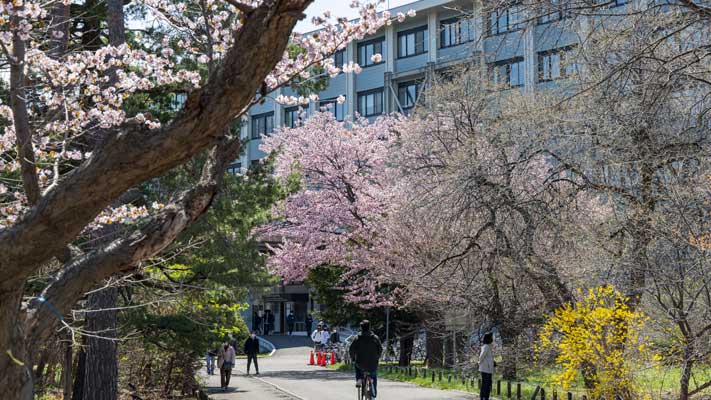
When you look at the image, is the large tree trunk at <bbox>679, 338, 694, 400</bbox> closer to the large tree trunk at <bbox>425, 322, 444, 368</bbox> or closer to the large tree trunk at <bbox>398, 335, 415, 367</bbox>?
the large tree trunk at <bbox>425, 322, 444, 368</bbox>

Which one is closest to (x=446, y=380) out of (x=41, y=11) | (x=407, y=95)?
(x=41, y=11)

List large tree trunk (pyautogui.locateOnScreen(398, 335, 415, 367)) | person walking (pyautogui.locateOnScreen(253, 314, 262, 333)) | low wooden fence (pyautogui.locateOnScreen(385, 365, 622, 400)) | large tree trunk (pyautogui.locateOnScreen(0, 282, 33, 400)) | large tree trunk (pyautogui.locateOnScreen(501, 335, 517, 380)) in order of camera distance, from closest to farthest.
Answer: large tree trunk (pyautogui.locateOnScreen(0, 282, 33, 400)) < low wooden fence (pyautogui.locateOnScreen(385, 365, 622, 400)) < large tree trunk (pyautogui.locateOnScreen(501, 335, 517, 380)) < large tree trunk (pyautogui.locateOnScreen(398, 335, 415, 367)) < person walking (pyautogui.locateOnScreen(253, 314, 262, 333))

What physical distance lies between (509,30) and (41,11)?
18.3 ft

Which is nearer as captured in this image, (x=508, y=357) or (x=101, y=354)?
(x=101, y=354)

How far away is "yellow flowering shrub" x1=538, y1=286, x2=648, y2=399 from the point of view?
13.4 meters

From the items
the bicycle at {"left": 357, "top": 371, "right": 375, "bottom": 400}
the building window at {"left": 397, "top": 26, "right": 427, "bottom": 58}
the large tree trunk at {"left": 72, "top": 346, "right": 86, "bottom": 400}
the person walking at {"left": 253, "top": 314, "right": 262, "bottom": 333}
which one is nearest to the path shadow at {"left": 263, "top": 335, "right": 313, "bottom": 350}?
the person walking at {"left": 253, "top": 314, "right": 262, "bottom": 333}

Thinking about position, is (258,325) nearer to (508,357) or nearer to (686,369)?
(508,357)

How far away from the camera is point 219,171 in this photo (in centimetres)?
676

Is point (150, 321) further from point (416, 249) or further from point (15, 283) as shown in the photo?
point (15, 283)

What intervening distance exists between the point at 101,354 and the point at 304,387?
9.38 meters

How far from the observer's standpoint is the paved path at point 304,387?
68.3 feet

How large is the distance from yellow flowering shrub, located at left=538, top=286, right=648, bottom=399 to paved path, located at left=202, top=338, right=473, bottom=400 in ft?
19.9

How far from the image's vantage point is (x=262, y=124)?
222ft

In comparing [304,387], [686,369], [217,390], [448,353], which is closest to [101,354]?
[304,387]
